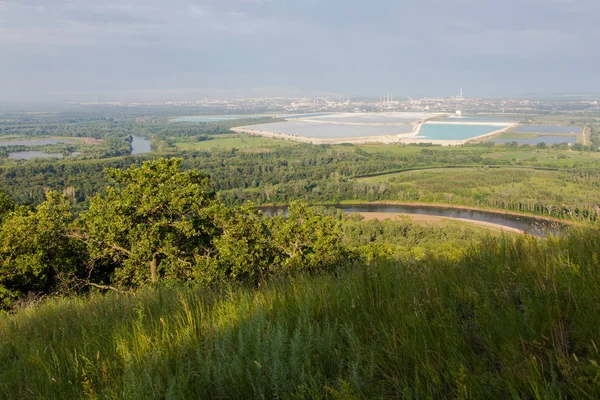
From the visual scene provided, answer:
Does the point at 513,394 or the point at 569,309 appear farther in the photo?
the point at 569,309

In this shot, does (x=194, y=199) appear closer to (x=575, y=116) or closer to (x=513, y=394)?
(x=513, y=394)

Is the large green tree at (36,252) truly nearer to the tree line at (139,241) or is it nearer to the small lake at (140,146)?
the tree line at (139,241)

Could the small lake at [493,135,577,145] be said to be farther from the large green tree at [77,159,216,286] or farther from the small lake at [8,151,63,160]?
the small lake at [8,151,63,160]

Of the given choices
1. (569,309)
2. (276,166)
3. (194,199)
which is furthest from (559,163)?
(569,309)

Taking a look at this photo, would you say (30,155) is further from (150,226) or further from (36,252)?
(150,226)

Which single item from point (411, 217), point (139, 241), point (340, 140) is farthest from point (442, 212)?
point (340, 140)

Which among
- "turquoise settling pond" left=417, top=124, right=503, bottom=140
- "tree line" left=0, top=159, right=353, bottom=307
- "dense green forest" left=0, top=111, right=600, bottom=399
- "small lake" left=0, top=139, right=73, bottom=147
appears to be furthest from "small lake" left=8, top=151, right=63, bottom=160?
"turquoise settling pond" left=417, top=124, right=503, bottom=140

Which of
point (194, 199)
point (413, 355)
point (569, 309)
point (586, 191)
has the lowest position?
point (586, 191)
